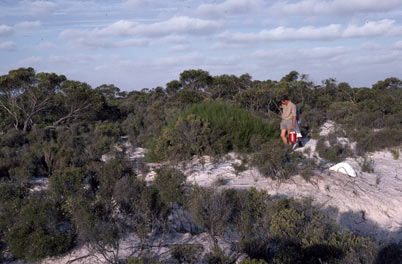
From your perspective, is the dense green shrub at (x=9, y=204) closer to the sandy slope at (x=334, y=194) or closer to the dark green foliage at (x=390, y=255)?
the sandy slope at (x=334, y=194)

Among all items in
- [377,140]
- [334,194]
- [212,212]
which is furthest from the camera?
[377,140]

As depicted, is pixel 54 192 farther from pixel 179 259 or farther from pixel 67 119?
pixel 67 119

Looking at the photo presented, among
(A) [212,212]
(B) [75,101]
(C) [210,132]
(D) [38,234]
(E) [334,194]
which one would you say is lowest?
(E) [334,194]

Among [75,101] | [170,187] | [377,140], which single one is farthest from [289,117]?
[75,101]

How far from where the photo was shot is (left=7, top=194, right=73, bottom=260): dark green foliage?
3553mm

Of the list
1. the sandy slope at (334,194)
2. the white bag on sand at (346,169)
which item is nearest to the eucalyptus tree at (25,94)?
the sandy slope at (334,194)

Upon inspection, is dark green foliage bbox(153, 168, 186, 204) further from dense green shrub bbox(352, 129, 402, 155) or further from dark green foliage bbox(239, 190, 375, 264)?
dense green shrub bbox(352, 129, 402, 155)

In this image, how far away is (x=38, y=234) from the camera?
12.0 feet

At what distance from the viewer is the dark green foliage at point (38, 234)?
11.7 ft

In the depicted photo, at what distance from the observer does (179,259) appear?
3553 millimetres

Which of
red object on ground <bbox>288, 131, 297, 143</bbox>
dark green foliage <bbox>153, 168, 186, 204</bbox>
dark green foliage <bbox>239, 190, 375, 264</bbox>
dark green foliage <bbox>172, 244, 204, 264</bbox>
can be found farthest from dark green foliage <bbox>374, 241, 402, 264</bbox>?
red object on ground <bbox>288, 131, 297, 143</bbox>

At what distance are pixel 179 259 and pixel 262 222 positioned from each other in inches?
49.9

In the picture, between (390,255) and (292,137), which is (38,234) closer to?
(390,255)

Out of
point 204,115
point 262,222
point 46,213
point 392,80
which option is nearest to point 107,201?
point 46,213
